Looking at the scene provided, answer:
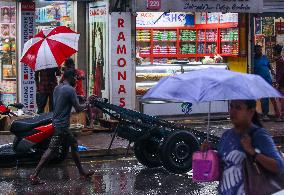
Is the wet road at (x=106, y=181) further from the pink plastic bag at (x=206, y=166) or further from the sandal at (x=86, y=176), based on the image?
the pink plastic bag at (x=206, y=166)

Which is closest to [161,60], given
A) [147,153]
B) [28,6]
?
[28,6]

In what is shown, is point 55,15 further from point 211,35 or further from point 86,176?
point 86,176

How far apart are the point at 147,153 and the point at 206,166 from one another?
6.30m

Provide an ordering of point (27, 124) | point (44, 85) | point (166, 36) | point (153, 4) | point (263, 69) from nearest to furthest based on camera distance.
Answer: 1. point (27, 124)
2. point (44, 85)
3. point (153, 4)
4. point (263, 69)
5. point (166, 36)

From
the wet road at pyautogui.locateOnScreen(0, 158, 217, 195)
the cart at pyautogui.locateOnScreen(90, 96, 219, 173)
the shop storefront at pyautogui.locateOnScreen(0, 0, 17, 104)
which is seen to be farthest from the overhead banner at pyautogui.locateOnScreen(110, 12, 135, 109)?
the cart at pyautogui.locateOnScreen(90, 96, 219, 173)

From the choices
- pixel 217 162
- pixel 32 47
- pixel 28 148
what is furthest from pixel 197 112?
→ pixel 217 162

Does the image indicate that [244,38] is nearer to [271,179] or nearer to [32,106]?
[32,106]

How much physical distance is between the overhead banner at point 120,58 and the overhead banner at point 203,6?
53 centimetres

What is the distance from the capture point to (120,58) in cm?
1579

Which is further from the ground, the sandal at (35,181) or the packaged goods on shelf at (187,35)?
the packaged goods on shelf at (187,35)

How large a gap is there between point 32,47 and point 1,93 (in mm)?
4624

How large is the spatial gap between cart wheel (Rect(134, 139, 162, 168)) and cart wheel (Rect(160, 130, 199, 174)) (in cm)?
46

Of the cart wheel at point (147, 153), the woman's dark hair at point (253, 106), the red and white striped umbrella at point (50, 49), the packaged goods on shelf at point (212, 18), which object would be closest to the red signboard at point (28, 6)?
the red and white striped umbrella at point (50, 49)

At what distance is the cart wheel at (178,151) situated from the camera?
1037cm
